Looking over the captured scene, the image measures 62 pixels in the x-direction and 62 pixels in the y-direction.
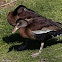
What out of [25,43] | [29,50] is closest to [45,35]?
[29,50]

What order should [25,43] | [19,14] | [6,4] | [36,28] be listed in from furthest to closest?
[6,4] → [19,14] → [25,43] → [36,28]

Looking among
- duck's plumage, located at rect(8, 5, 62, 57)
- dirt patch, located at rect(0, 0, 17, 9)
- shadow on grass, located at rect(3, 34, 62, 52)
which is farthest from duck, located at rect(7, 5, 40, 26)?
dirt patch, located at rect(0, 0, 17, 9)

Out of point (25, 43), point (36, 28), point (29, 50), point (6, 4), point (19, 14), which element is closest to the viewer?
point (36, 28)

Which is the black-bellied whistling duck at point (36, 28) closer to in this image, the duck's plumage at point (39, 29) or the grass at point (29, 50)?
the duck's plumage at point (39, 29)

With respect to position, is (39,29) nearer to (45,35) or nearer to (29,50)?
(45,35)

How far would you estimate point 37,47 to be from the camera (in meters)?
7.38

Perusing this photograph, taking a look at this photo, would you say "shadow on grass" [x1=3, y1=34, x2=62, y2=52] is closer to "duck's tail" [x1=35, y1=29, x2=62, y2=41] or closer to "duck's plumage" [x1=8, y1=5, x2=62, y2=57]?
"duck's plumage" [x1=8, y1=5, x2=62, y2=57]

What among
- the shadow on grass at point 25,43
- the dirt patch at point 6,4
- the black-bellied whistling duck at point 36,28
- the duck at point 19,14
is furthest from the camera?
the dirt patch at point 6,4

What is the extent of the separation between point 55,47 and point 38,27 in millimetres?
1225

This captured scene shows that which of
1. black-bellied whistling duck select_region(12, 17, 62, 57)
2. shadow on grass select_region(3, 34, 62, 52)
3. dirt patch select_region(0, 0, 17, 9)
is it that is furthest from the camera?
dirt patch select_region(0, 0, 17, 9)

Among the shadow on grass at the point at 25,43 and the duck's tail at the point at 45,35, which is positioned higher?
the duck's tail at the point at 45,35

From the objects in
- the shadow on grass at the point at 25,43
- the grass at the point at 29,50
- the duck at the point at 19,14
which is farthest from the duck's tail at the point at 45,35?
the duck at the point at 19,14

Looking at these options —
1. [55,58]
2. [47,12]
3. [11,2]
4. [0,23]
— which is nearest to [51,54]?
[55,58]

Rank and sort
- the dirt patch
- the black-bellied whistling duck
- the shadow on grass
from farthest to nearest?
the dirt patch < the shadow on grass < the black-bellied whistling duck
